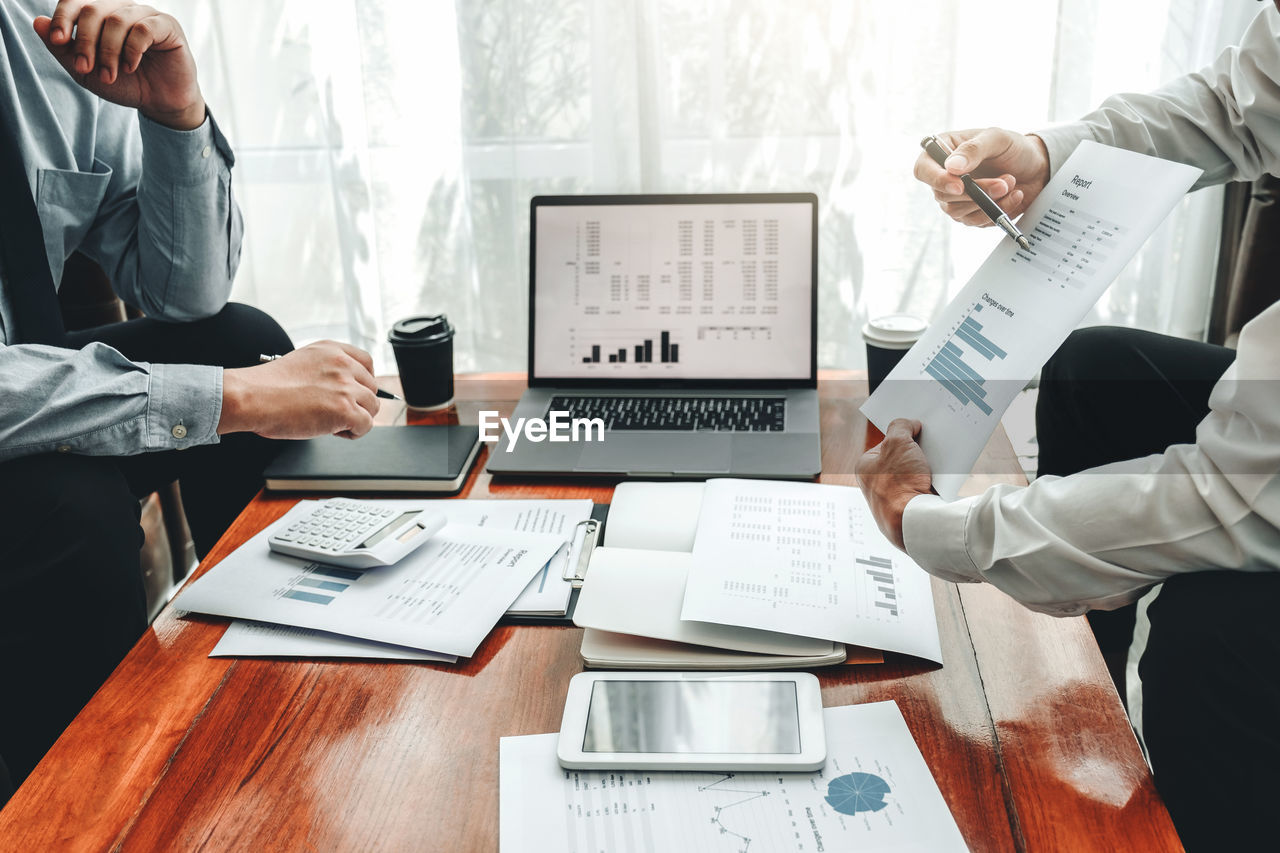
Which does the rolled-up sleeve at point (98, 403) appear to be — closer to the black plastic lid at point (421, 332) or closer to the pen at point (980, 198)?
the black plastic lid at point (421, 332)

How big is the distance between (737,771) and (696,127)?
1409 mm

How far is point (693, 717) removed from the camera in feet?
2.24

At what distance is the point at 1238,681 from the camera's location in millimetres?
668

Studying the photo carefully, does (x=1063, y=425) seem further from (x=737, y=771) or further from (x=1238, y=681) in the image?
(x=737, y=771)

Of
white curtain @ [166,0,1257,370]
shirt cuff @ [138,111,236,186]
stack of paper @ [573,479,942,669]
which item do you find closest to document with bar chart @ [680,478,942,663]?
stack of paper @ [573,479,942,669]

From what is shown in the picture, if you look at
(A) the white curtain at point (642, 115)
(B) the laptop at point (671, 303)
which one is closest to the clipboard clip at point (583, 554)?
(B) the laptop at point (671, 303)

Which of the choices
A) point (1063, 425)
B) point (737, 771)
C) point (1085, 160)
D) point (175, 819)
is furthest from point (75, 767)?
point (1063, 425)

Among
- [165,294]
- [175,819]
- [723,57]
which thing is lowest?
[175,819]

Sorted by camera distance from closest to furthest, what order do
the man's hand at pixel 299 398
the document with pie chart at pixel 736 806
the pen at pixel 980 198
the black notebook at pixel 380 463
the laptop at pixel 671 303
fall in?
the document with pie chart at pixel 736 806, the pen at pixel 980 198, the man's hand at pixel 299 398, the black notebook at pixel 380 463, the laptop at pixel 671 303

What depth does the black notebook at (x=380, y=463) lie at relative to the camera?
3.54 ft

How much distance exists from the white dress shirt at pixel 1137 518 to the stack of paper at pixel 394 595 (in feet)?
1.14

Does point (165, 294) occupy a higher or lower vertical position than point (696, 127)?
lower

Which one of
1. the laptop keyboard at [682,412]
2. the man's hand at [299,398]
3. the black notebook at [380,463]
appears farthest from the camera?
the laptop keyboard at [682,412]
